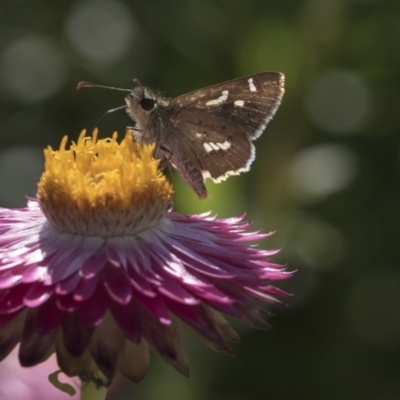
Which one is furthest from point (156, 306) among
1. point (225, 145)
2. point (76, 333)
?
point (225, 145)

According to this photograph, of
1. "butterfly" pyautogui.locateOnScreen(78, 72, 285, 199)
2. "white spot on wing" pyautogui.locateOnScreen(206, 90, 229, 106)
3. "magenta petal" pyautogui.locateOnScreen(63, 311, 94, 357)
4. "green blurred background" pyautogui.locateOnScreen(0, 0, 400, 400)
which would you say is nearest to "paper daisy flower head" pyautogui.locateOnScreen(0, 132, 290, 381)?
"magenta petal" pyautogui.locateOnScreen(63, 311, 94, 357)

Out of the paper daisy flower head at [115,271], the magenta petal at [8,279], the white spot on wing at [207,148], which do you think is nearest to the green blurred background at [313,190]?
the white spot on wing at [207,148]

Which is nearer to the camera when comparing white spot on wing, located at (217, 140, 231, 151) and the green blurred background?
white spot on wing, located at (217, 140, 231, 151)

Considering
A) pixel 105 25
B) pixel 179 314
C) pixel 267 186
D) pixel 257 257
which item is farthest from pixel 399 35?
pixel 179 314

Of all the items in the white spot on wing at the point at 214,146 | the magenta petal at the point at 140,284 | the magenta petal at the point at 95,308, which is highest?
the white spot on wing at the point at 214,146

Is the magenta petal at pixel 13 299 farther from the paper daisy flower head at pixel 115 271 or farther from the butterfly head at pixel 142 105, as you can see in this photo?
the butterfly head at pixel 142 105

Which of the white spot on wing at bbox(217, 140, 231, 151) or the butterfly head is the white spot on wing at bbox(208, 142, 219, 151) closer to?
the white spot on wing at bbox(217, 140, 231, 151)
